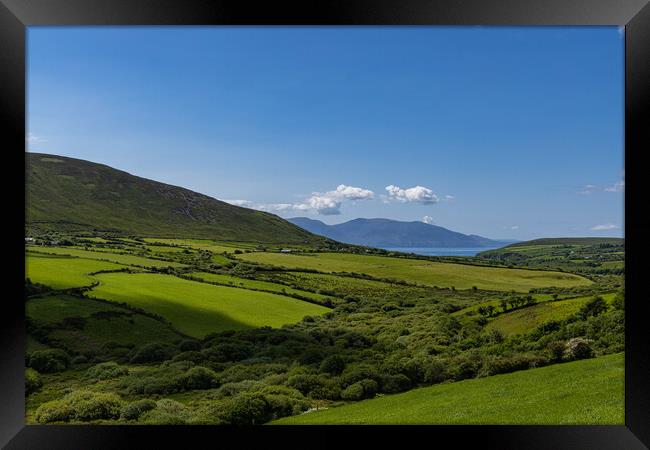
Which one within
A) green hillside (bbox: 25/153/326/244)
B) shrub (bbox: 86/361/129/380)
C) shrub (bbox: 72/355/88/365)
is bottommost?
shrub (bbox: 86/361/129/380)

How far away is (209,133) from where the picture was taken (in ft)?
27.6

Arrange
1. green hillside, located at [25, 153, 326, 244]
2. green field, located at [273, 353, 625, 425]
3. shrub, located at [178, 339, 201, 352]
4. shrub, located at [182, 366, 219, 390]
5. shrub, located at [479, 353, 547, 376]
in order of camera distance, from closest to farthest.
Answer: green field, located at [273, 353, 625, 425]
shrub, located at [479, 353, 547, 376]
shrub, located at [182, 366, 219, 390]
shrub, located at [178, 339, 201, 352]
green hillside, located at [25, 153, 326, 244]

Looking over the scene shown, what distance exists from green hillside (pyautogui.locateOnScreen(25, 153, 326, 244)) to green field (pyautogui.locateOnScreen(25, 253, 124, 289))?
109 inches

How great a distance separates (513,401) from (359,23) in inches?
204

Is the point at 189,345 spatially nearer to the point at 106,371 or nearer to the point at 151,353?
the point at 151,353

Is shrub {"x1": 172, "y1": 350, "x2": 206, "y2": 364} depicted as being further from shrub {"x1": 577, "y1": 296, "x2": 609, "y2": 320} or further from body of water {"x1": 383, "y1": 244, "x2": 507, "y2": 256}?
shrub {"x1": 577, "y1": 296, "x2": 609, "y2": 320}

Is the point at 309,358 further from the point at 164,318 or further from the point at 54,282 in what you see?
the point at 54,282

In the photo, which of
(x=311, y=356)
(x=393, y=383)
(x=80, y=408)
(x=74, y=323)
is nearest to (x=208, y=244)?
(x=74, y=323)

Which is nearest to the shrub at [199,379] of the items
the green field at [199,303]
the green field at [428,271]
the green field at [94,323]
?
the green field at [199,303]

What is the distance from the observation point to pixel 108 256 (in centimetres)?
1116

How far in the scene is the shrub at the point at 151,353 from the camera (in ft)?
28.3

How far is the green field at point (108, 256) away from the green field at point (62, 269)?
0.26m

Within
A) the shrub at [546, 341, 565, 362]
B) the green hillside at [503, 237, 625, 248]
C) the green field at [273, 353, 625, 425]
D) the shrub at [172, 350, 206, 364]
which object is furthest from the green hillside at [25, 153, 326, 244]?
the shrub at [546, 341, 565, 362]

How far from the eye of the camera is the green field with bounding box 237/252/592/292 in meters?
9.82
